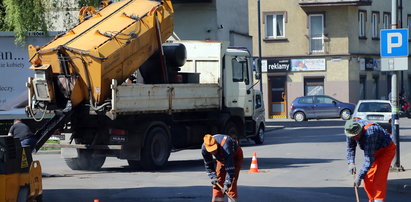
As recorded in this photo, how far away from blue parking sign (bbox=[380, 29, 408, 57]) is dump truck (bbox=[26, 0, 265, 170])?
4972mm

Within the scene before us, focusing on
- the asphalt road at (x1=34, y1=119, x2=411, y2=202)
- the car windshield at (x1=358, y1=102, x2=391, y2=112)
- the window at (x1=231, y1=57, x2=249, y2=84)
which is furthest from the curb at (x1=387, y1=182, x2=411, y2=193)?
the car windshield at (x1=358, y1=102, x2=391, y2=112)

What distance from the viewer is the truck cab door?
22531mm

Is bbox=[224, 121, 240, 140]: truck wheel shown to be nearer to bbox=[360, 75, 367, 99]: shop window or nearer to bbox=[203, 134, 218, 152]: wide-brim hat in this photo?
bbox=[203, 134, 218, 152]: wide-brim hat

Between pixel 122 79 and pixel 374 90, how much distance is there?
128ft

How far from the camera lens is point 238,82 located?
76.3ft

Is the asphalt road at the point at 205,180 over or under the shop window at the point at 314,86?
under

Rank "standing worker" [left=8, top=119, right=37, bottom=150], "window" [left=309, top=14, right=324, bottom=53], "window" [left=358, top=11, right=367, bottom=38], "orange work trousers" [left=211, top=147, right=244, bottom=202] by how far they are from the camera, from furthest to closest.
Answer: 1. "window" [left=358, top=11, right=367, bottom=38]
2. "window" [left=309, top=14, right=324, bottom=53]
3. "standing worker" [left=8, top=119, right=37, bottom=150]
4. "orange work trousers" [left=211, top=147, right=244, bottom=202]

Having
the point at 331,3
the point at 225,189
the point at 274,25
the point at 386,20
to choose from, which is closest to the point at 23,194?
the point at 225,189

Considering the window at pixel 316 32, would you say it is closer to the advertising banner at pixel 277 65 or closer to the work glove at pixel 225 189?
the advertising banner at pixel 277 65

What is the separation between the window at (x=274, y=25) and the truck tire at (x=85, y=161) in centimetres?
3348

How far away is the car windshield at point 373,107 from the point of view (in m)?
28.4

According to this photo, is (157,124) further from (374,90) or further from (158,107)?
(374,90)

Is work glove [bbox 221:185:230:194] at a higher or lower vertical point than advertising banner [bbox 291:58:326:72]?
lower

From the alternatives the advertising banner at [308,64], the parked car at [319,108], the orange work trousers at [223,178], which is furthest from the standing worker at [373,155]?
the advertising banner at [308,64]
